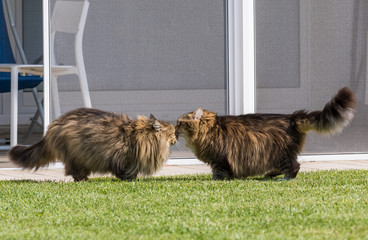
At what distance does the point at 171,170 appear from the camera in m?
5.04

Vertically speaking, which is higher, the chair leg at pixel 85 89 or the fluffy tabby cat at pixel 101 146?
the chair leg at pixel 85 89

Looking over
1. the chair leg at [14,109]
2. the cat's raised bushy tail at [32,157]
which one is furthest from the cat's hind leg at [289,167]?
the chair leg at [14,109]

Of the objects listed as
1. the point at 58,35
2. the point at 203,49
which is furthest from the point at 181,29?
the point at 58,35

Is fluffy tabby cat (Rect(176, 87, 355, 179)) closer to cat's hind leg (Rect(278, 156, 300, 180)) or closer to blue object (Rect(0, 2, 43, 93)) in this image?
cat's hind leg (Rect(278, 156, 300, 180))

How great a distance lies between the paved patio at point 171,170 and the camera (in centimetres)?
469

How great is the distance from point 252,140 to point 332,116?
0.51m

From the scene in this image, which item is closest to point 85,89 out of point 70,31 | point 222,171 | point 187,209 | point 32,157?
point 70,31

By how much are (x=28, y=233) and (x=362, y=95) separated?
369 centimetres

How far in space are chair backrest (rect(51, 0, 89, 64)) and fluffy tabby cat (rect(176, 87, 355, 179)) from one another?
1.39 metres

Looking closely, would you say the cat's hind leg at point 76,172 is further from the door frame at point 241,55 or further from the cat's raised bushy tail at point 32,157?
the door frame at point 241,55

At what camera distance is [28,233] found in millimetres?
2600

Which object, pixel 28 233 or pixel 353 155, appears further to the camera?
pixel 353 155

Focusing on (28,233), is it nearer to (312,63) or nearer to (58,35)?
(58,35)

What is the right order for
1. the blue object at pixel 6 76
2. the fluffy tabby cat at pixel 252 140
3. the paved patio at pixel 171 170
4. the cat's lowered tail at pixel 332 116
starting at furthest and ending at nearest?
1. the blue object at pixel 6 76
2. the paved patio at pixel 171 170
3. the fluffy tabby cat at pixel 252 140
4. the cat's lowered tail at pixel 332 116
